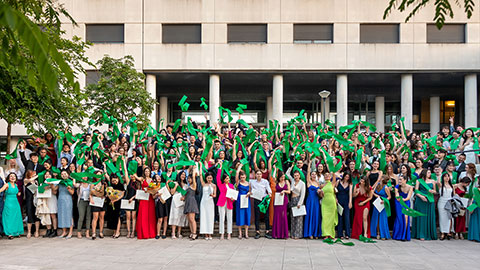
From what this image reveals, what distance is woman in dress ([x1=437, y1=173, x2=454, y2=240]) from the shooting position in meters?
10.6

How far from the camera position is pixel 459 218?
1075cm

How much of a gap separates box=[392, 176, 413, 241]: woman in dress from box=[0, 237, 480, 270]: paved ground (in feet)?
0.93

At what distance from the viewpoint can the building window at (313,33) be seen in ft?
83.9

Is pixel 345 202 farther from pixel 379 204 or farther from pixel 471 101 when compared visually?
pixel 471 101

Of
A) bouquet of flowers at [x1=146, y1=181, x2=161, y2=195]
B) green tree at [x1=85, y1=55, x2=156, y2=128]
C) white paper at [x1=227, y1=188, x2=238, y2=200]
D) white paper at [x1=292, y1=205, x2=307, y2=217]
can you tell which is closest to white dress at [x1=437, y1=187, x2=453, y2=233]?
white paper at [x1=292, y1=205, x2=307, y2=217]

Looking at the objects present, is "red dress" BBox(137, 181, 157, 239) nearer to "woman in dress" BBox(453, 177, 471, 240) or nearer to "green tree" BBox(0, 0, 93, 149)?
"green tree" BBox(0, 0, 93, 149)

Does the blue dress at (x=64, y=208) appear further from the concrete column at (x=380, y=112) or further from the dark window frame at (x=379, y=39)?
the concrete column at (x=380, y=112)

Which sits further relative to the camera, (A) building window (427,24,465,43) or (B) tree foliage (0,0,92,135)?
(A) building window (427,24,465,43)

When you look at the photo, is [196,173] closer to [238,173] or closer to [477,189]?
[238,173]

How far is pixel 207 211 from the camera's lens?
34.2 ft

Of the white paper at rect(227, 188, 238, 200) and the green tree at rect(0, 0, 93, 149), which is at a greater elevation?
the green tree at rect(0, 0, 93, 149)

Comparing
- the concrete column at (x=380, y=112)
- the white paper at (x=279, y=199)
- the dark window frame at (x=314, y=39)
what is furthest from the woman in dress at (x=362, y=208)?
the concrete column at (x=380, y=112)

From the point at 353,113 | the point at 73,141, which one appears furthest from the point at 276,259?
the point at 353,113

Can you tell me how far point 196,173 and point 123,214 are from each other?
8.40 feet
